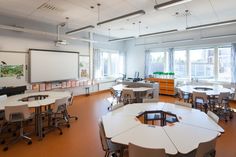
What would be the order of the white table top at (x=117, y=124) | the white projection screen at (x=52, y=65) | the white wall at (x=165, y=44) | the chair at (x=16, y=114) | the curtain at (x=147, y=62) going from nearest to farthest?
the white table top at (x=117, y=124) → the chair at (x=16, y=114) → the white projection screen at (x=52, y=65) → the white wall at (x=165, y=44) → the curtain at (x=147, y=62)

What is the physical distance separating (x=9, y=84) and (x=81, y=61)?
10.7ft

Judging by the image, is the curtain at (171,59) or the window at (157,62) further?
the window at (157,62)

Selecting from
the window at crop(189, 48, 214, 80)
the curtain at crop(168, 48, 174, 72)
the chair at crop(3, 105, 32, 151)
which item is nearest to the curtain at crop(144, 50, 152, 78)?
the curtain at crop(168, 48, 174, 72)

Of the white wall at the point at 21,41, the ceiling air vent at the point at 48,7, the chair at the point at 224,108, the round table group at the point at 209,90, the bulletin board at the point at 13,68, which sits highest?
the ceiling air vent at the point at 48,7

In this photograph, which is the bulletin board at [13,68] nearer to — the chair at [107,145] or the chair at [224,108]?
the chair at [107,145]

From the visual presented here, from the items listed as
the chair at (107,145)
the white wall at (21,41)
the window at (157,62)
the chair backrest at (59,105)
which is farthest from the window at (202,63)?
the chair at (107,145)

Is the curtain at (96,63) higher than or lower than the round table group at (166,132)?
higher

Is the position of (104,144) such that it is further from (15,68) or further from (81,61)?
(81,61)

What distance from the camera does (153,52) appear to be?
918cm

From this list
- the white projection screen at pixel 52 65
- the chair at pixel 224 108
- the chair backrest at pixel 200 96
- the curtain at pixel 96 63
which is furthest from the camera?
the curtain at pixel 96 63

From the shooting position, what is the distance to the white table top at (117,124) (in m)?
1.94

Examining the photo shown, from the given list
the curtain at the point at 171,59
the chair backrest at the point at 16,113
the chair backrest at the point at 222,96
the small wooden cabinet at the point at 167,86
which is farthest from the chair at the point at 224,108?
the chair backrest at the point at 16,113

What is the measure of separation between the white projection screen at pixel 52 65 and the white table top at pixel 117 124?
469 cm

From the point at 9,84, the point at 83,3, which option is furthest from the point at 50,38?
the point at 83,3
